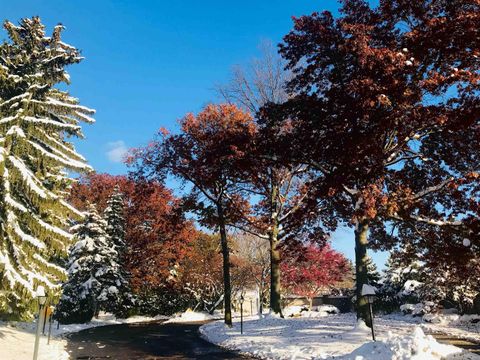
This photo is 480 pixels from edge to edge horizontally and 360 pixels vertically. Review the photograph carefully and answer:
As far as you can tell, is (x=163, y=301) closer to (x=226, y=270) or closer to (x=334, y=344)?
(x=226, y=270)

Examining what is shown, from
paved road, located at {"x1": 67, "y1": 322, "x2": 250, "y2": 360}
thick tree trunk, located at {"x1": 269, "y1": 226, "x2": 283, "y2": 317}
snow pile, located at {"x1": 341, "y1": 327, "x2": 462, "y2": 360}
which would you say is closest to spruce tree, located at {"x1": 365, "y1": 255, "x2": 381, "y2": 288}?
thick tree trunk, located at {"x1": 269, "y1": 226, "x2": 283, "y2": 317}

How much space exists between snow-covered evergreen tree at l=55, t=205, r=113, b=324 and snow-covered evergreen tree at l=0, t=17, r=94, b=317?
16.3 m

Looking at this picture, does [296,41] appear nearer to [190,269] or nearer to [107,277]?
[107,277]

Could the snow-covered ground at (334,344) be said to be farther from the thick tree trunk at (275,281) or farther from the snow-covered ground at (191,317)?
the snow-covered ground at (191,317)

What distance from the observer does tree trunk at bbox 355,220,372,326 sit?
13.9 metres

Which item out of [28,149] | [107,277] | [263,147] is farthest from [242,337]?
[107,277]

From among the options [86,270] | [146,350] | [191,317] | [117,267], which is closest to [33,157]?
[146,350]

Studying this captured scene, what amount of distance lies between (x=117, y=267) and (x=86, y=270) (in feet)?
11.3

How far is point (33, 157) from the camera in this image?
14.2 m

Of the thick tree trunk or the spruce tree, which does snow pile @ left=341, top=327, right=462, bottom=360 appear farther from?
the spruce tree

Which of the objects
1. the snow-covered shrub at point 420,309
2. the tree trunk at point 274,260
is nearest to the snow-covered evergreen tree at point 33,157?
the tree trunk at point 274,260

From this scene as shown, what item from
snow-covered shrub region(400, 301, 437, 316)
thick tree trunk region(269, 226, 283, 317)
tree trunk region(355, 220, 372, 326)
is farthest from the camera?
snow-covered shrub region(400, 301, 437, 316)

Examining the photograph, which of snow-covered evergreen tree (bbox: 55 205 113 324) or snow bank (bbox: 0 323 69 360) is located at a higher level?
snow-covered evergreen tree (bbox: 55 205 113 324)

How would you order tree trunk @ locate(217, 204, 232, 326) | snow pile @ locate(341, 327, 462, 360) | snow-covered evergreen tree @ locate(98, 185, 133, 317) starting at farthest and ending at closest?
snow-covered evergreen tree @ locate(98, 185, 133, 317) → tree trunk @ locate(217, 204, 232, 326) → snow pile @ locate(341, 327, 462, 360)
